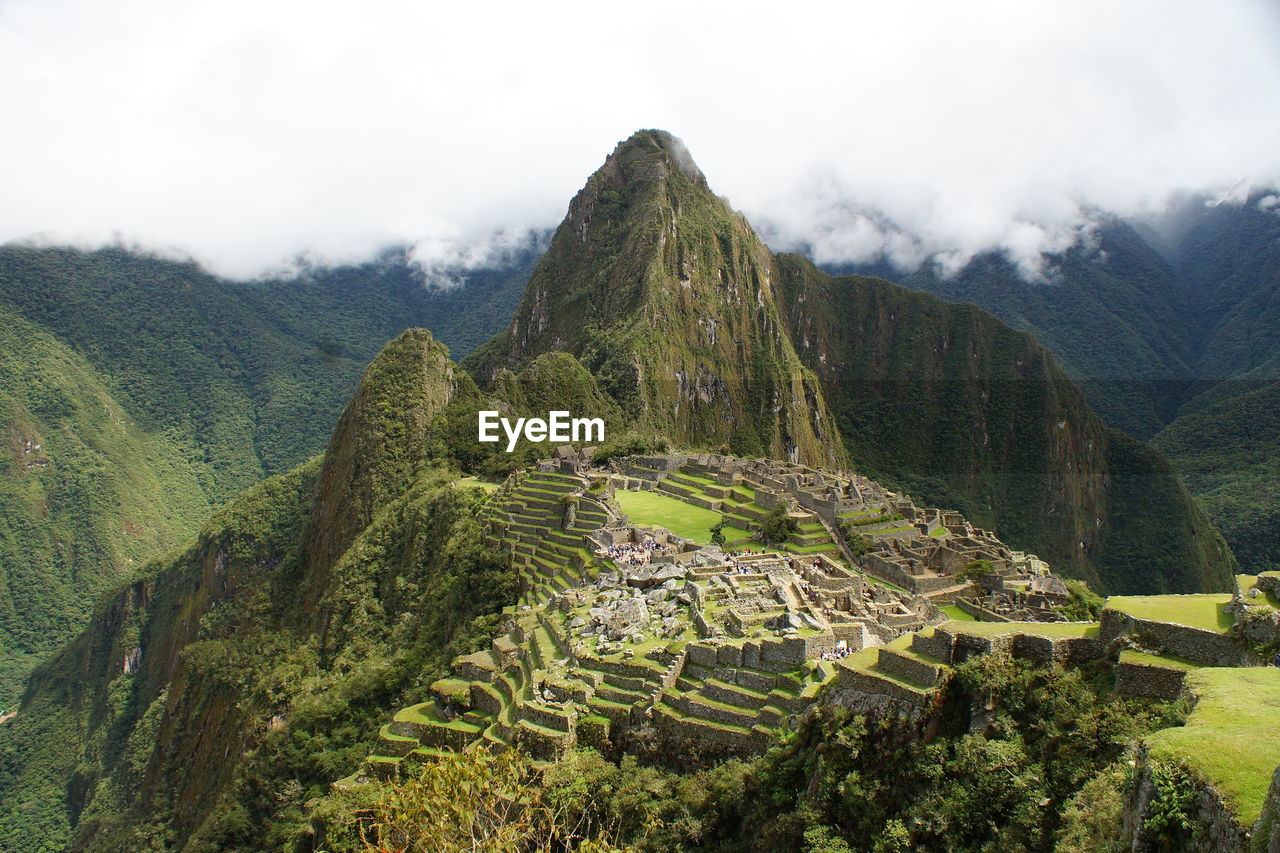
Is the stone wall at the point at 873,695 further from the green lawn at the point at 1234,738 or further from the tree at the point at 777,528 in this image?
the tree at the point at 777,528

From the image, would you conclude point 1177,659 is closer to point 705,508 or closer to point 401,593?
point 705,508

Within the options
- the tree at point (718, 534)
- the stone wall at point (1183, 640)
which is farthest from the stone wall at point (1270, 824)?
the tree at point (718, 534)

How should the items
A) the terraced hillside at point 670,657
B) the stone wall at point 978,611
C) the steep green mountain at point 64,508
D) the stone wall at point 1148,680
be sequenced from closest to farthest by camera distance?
the stone wall at point 1148,680
the terraced hillside at point 670,657
the stone wall at point 978,611
the steep green mountain at point 64,508

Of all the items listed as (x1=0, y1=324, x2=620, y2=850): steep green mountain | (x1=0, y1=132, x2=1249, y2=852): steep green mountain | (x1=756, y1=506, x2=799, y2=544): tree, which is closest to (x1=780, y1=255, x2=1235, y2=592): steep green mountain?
(x1=0, y1=132, x2=1249, y2=852): steep green mountain

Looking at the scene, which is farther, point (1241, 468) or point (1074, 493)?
point (1074, 493)

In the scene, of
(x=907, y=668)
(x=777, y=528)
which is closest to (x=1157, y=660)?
(x=907, y=668)

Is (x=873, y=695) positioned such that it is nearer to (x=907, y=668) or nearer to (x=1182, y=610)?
(x=907, y=668)
